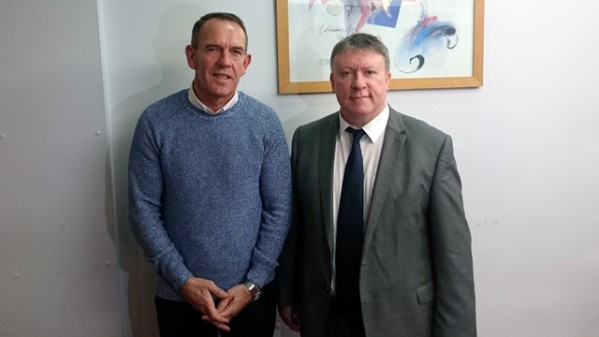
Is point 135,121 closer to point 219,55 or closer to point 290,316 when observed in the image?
point 219,55

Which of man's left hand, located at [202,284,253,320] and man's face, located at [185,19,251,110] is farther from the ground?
man's face, located at [185,19,251,110]

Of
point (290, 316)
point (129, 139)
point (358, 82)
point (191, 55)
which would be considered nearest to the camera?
point (358, 82)

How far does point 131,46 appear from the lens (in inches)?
65.1

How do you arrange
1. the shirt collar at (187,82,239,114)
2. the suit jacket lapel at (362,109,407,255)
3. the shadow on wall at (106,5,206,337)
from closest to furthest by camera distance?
the suit jacket lapel at (362,109,407,255) → the shirt collar at (187,82,239,114) → the shadow on wall at (106,5,206,337)

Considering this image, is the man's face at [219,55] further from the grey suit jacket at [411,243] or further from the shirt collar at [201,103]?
the grey suit jacket at [411,243]

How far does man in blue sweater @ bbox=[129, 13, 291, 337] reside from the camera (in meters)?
1.38

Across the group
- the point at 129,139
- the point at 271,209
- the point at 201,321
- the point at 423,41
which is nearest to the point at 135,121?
the point at 129,139

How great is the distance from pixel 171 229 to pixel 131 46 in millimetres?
735

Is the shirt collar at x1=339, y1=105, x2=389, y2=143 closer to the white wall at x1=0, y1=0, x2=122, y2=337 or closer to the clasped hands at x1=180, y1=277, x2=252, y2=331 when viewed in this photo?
the clasped hands at x1=180, y1=277, x2=252, y2=331

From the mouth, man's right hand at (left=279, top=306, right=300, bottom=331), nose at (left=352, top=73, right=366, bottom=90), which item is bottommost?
man's right hand at (left=279, top=306, right=300, bottom=331)

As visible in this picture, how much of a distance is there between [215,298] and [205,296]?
0.15ft

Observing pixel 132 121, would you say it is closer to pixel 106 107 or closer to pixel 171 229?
pixel 106 107

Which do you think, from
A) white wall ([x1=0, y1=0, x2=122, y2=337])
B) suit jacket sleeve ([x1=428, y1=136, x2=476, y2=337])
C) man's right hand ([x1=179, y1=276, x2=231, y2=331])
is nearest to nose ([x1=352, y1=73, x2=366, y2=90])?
suit jacket sleeve ([x1=428, y1=136, x2=476, y2=337])

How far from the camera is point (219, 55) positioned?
1.38 meters
